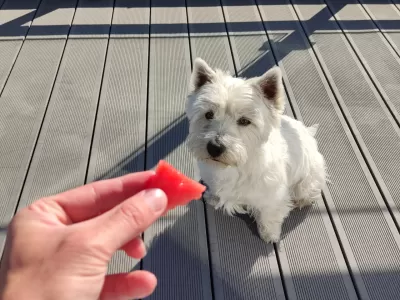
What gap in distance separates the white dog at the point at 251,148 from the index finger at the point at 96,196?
0.87 metres

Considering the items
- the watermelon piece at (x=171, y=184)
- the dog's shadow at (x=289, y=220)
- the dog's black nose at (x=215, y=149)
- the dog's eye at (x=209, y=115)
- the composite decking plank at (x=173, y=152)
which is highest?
the watermelon piece at (x=171, y=184)

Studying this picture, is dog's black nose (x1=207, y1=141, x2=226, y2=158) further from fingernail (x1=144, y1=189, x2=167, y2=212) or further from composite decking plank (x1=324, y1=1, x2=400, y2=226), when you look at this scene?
composite decking plank (x1=324, y1=1, x2=400, y2=226)

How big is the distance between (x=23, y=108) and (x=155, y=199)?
2.50m

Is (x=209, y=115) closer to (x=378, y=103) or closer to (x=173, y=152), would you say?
(x=173, y=152)

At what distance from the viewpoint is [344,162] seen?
9.65ft

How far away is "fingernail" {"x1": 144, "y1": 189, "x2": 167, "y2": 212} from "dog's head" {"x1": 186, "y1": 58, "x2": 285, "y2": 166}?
3.12 ft

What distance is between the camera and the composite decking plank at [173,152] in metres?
2.31

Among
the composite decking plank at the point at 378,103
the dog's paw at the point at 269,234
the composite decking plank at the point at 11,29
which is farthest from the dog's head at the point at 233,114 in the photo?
the composite decking plank at the point at 11,29

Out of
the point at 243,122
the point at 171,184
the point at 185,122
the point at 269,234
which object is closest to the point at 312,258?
the point at 269,234

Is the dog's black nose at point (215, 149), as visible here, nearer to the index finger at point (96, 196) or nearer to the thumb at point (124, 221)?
the index finger at point (96, 196)

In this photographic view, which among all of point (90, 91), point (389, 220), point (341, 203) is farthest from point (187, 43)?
point (389, 220)

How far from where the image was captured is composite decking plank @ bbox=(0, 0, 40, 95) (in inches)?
144

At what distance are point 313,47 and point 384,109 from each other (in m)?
0.97

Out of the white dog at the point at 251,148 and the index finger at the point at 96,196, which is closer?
the index finger at the point at 96,196
